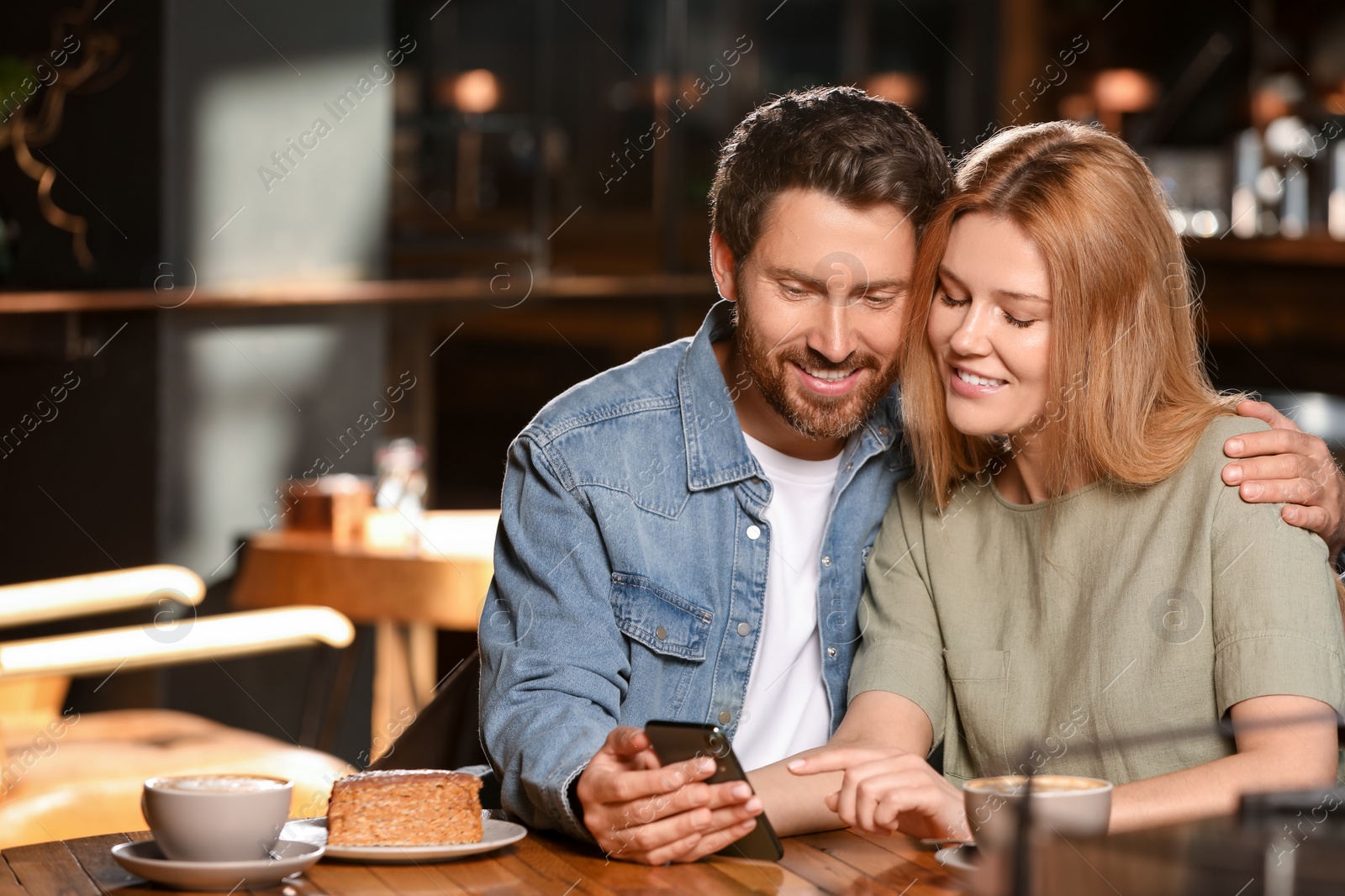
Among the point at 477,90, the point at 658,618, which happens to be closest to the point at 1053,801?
the point at 658,618

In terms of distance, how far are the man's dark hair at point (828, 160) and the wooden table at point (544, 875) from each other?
2.35 feet

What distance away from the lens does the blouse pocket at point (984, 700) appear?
1.52 m

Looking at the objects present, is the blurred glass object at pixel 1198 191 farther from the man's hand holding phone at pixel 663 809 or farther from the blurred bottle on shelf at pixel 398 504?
the man's hand holding phone at pixel 663 809

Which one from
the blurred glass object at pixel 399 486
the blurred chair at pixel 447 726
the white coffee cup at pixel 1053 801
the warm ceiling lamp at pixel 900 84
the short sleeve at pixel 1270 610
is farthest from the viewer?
the warm ceiling lamp at pixel 900 84

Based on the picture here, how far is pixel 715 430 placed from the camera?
5.56 ft

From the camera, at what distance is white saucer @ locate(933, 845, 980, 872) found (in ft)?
3.88

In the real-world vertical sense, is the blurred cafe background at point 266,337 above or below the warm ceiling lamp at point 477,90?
below

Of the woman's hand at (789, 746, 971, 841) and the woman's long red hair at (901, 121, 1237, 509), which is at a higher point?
the woman's long red hair at (901, 121, 1237, 509)

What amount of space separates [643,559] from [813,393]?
0.26 metres

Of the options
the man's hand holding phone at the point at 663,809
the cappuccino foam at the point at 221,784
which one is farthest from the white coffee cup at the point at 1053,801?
the cappuccino foam at the point at 221,784

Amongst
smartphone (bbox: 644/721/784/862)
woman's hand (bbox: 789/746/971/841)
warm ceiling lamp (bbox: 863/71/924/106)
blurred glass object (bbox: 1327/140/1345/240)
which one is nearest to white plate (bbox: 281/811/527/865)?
smartphone (bbox: 644/721/784/862)

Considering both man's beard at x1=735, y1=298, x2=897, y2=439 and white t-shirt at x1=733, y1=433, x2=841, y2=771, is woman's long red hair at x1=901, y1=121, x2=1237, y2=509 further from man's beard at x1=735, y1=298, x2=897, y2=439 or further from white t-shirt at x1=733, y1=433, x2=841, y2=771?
white t-shirt at x1=733, y1=433, x2=841, y2=771

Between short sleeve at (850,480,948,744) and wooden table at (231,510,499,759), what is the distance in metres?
1.25

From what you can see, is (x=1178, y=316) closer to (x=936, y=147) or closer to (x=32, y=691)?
(x=936, y=147)
